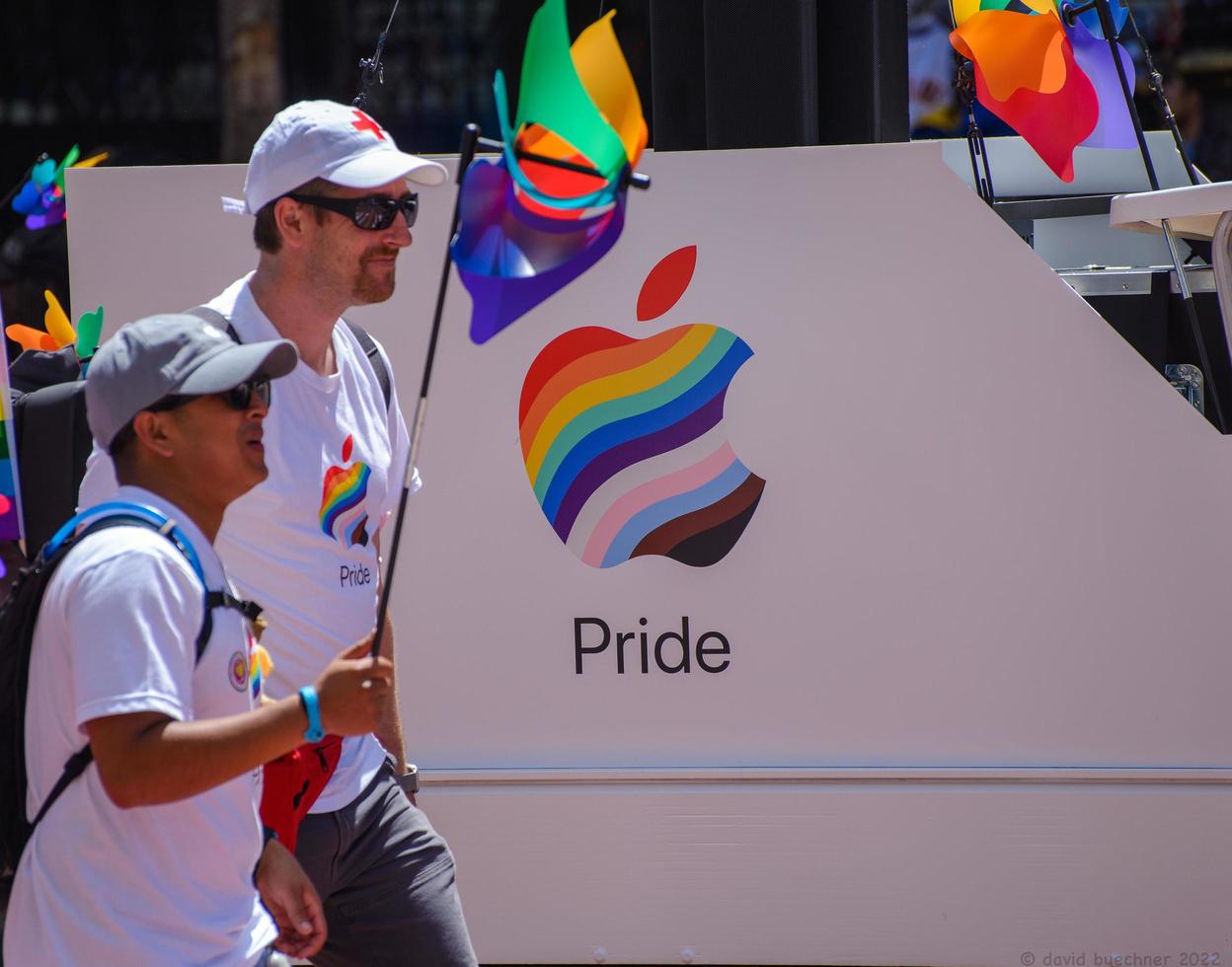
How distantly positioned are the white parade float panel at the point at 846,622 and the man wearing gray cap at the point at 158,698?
1.67m

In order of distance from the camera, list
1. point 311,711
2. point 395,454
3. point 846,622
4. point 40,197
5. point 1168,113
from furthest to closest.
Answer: point 40,197 < point 1168,113 < point 846,622 < point 395,454 < point 311,711

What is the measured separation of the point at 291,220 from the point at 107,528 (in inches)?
34.8

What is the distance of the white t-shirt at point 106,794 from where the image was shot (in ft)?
5.24

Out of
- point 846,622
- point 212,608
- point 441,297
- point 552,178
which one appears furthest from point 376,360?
point 846,622

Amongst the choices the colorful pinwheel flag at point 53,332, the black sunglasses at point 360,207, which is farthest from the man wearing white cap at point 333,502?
the colorful pinwheel flag at point 53,332

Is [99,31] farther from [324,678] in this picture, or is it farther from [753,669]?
[324,678]

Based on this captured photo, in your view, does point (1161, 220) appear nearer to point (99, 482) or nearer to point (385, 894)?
point (385, 894)

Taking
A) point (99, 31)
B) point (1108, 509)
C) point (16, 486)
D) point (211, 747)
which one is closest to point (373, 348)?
point (16, 486)

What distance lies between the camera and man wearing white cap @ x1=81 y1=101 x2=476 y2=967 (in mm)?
2309

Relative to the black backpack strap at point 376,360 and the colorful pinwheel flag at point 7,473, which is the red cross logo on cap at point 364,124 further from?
the colorful pinwheel flag at point 7,473

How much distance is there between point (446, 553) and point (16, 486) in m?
0.93

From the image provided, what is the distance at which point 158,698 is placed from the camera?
1595 millimetres

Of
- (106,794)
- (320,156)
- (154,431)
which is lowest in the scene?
(106,794)

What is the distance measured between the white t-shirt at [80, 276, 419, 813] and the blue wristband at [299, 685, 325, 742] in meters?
0.62
